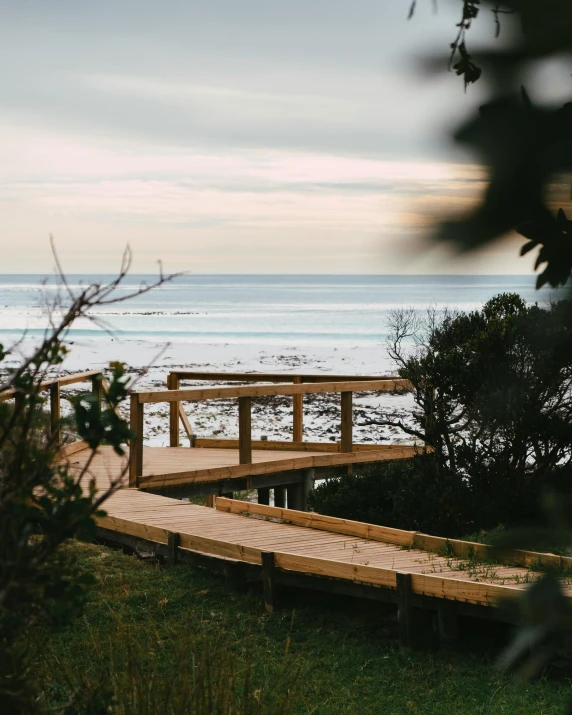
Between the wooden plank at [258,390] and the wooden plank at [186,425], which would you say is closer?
the wooden plank at [258,390]

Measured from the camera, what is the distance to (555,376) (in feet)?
2.80

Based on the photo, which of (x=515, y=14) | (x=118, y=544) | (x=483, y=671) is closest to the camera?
(x=515, y=14)

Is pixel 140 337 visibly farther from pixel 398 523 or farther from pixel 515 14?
pixel 515 14

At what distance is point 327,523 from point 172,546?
1480 mm

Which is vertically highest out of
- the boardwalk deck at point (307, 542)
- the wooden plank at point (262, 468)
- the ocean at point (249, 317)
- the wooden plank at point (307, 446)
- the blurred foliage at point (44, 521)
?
the ocean at point (249, 317)

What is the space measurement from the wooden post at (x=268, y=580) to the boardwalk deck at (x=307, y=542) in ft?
0.20

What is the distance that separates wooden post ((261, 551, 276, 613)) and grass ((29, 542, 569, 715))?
97 millimetres

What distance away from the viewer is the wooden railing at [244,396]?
9.48 m

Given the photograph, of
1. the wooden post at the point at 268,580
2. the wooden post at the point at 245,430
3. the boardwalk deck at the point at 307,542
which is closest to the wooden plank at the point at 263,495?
the wooden post at the point at 245,430

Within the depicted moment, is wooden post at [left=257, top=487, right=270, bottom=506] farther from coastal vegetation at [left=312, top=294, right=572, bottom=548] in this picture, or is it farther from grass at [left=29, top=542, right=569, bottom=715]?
grass at [left=29, top=542, right=569, bottom=715]

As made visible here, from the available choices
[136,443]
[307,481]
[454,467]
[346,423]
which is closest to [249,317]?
[307,481]

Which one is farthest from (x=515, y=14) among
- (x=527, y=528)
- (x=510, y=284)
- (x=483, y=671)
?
(x=483, y=671)

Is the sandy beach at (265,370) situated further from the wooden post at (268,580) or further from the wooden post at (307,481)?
the wooden post at (307,481)

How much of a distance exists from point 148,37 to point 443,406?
8.50 meters
